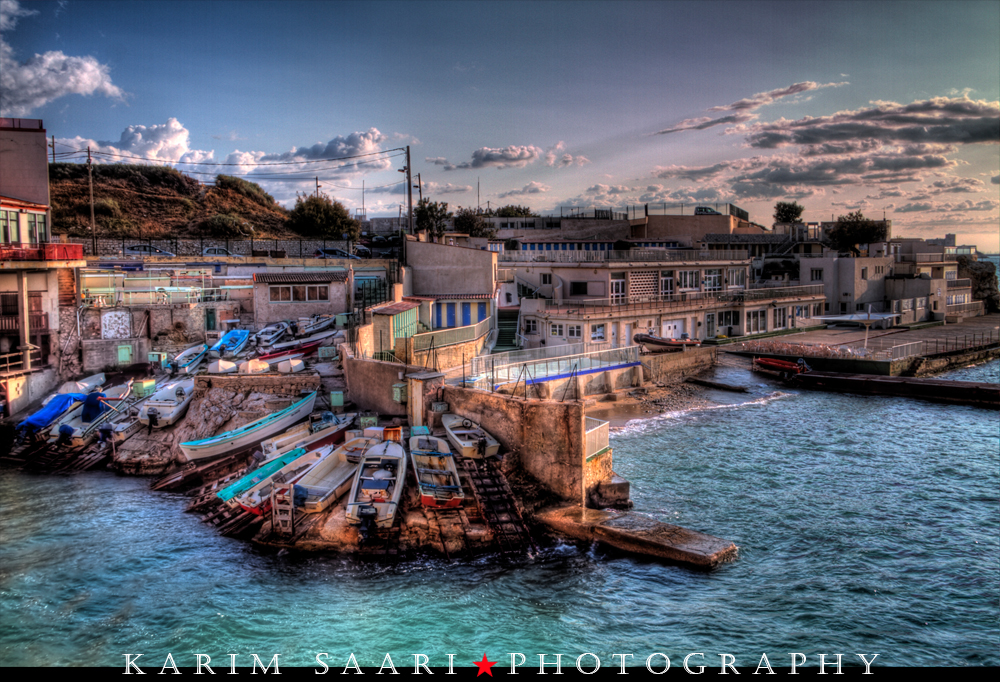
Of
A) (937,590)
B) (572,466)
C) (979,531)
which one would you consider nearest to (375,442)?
(572,466)

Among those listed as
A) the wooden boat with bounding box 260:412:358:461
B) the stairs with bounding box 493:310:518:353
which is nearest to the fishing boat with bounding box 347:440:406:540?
the wooden boat with bounding box 260:412:358:461

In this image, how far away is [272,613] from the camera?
11.4 m

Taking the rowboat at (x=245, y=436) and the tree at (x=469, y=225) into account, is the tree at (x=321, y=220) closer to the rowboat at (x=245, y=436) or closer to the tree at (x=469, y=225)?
the tree at (x=469, y=225)

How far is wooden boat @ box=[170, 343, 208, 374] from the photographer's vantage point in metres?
23.4

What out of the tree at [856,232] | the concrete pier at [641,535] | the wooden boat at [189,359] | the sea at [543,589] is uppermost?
the tree at [856,232]

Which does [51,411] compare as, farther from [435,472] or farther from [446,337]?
[435,472]

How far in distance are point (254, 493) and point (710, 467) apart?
39.9 ft

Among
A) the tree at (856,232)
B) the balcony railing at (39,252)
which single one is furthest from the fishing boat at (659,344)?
the tree at (856,232)

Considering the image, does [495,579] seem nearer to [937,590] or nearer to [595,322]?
[937,590]

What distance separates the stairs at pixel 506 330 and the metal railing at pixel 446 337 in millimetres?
3206

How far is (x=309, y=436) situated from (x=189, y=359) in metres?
A: 8.89

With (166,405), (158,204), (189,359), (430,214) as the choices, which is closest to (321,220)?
(430,214)

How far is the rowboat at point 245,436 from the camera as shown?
59.2 ft

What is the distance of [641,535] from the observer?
45.0 ft
